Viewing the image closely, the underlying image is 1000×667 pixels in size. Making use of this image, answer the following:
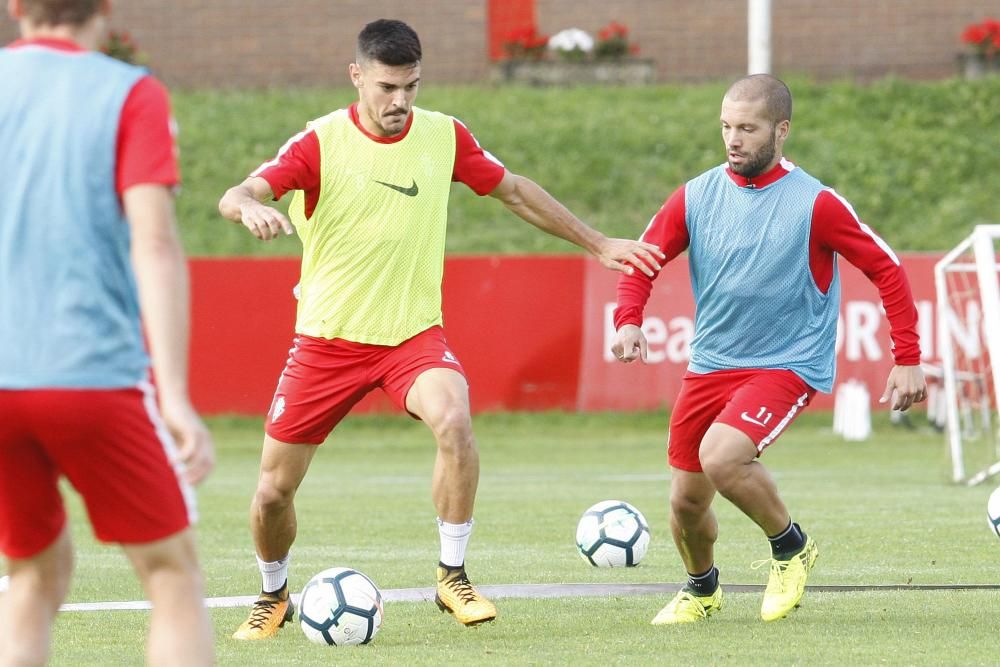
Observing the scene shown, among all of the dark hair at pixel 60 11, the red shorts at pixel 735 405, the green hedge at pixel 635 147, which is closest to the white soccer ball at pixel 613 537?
the red shorts at pixel 735 405

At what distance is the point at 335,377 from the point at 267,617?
3.48 ft

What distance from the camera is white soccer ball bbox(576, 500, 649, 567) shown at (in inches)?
366

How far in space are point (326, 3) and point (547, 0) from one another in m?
3.67

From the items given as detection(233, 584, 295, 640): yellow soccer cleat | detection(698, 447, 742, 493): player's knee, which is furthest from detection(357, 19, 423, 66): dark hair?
detection(233, 584, 295, 640): yellow soccer cleat

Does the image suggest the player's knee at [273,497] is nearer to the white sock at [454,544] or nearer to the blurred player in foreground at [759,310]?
the white sock at [454,544]

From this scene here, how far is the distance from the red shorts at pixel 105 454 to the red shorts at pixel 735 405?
3.50 metres

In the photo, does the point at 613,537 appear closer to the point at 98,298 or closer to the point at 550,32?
the point at 98,298

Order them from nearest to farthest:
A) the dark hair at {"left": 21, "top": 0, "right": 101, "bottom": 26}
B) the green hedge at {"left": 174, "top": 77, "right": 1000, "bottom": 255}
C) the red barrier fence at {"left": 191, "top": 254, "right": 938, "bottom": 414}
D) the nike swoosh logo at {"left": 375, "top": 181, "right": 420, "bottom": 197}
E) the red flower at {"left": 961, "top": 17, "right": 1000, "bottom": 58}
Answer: the dark hair at {"left": 21, "top": 0, "right": 101, "bottom": 26} < the nike swoosh logo at {"left": 375, "top": 181, "right": 420, "bottom": 197} < the red barrier fence at {"left": 191, "top": 254, "right": 938, "bottom": 414} < the green hedge at {"left": 174, "top": 77, "right": 1000, "bottom": 255} < the red flower at {"left": 961, "top": 17, "right": 1000, "bottom": 58}

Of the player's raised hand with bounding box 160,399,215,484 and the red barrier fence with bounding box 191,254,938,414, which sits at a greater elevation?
the player's raised hand with bounding box 160,399,215,484

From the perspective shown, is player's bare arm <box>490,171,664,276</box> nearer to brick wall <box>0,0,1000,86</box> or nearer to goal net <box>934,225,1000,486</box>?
goal net <box>934,225,1000,486</box>

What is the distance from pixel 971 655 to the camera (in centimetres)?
643

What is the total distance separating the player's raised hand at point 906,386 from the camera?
292 inches

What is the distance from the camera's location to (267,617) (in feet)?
24.5

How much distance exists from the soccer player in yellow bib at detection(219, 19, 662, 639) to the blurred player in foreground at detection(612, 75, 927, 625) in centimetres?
32
